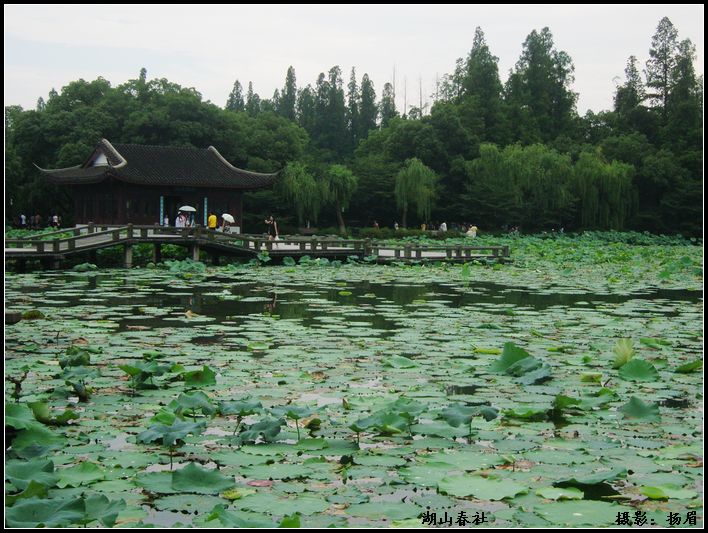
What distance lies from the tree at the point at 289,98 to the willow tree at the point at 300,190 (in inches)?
1229

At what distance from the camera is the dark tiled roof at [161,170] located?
25.6m

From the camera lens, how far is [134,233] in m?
19.1

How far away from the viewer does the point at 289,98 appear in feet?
205

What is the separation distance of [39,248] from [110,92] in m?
19.5

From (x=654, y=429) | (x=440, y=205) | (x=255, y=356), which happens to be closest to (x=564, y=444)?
(x=654, y=429)

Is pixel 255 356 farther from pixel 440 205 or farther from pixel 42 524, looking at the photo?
pixel 440 205

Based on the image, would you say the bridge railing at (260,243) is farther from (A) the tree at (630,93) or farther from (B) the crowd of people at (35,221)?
(A) the tree at (630,93)

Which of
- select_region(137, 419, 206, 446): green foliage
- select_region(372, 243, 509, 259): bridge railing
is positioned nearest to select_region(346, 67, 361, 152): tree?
select_region(372, 243, 509, 259): bridge railing

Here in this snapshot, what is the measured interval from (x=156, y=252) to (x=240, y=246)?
2.06 metres

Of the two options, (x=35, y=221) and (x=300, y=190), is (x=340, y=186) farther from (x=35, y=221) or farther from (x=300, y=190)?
(x=35, y=221)

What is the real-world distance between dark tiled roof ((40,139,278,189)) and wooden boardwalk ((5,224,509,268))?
145 inches

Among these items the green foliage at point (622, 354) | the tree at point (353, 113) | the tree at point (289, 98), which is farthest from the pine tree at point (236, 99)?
the green foliage at point (622, 354)

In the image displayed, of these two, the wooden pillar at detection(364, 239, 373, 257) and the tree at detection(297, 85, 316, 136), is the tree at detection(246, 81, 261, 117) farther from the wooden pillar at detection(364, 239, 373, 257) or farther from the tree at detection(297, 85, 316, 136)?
the wooden pillar at detection(364, 239, 373, 257)

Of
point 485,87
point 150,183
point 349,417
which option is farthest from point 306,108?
point 349,417
